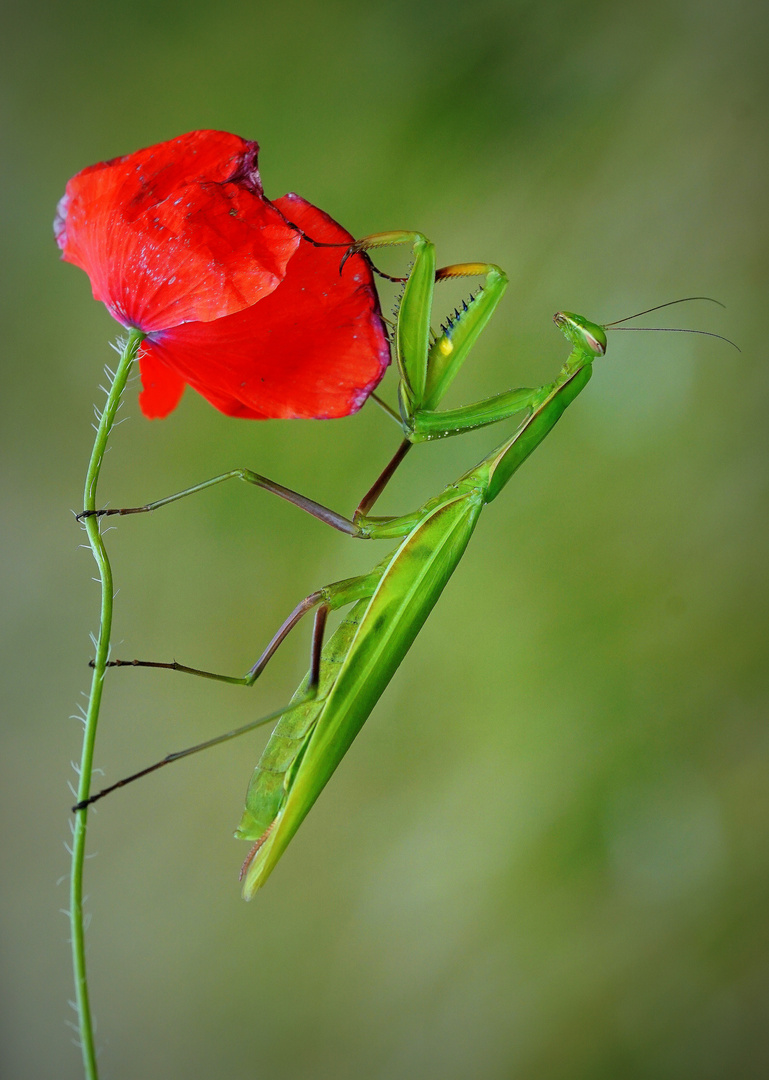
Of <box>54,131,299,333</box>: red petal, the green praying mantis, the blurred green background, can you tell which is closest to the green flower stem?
<box>54,131,299,333</box>: red petal

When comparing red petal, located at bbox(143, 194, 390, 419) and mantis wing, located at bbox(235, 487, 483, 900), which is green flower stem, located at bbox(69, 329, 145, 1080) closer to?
red petal, located at bbox(143, 194, 390, 419)

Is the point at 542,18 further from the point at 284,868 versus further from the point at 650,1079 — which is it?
the point at 650,1079

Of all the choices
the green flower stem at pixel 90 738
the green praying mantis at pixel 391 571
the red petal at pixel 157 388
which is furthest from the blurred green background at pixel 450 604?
the green flower stem at pixel 90 738

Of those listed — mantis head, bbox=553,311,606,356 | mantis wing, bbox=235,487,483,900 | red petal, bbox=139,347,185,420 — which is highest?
mantis head, bbox=553,311,606,356

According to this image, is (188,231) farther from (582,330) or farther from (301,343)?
(582,330)

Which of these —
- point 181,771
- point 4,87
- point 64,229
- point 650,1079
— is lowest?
point 650,1079

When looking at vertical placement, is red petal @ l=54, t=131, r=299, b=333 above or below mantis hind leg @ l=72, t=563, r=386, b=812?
above

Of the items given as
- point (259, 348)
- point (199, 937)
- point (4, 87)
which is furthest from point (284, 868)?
point (4, 87)
